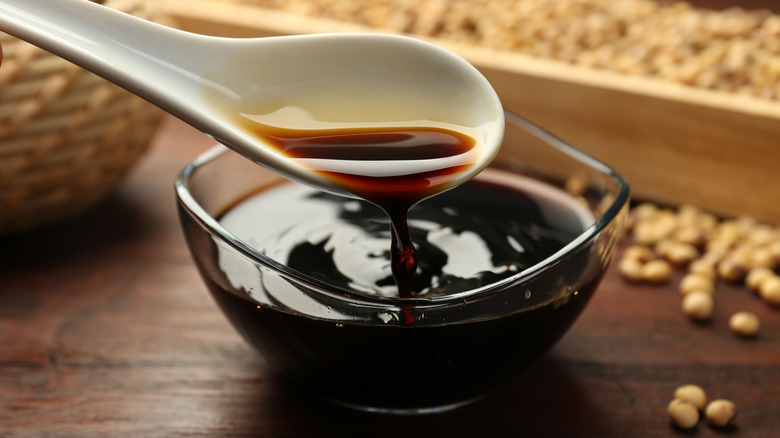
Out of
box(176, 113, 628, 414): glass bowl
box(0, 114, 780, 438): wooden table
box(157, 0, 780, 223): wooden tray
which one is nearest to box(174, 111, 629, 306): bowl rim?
box(176, 113, 628, 414): glass bowl

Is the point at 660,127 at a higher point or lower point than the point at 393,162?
lower

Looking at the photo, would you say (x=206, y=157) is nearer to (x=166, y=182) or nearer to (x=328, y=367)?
(x=328, y=367)

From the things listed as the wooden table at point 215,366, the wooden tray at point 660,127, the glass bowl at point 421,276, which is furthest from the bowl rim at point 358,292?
the wooden tray at point 660,127

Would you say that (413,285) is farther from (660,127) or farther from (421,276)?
(660,127)

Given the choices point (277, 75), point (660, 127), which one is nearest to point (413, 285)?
point (277, 75)

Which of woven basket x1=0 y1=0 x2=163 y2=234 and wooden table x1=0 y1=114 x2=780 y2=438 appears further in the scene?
woven basket x1=0 y1=0 x2=163 y2=234

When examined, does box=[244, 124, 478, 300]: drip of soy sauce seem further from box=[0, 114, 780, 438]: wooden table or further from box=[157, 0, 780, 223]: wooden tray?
box=[157, 0, 780, 223]: wooden tray

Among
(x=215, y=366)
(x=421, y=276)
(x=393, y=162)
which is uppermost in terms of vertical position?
(x=393, y=162)
